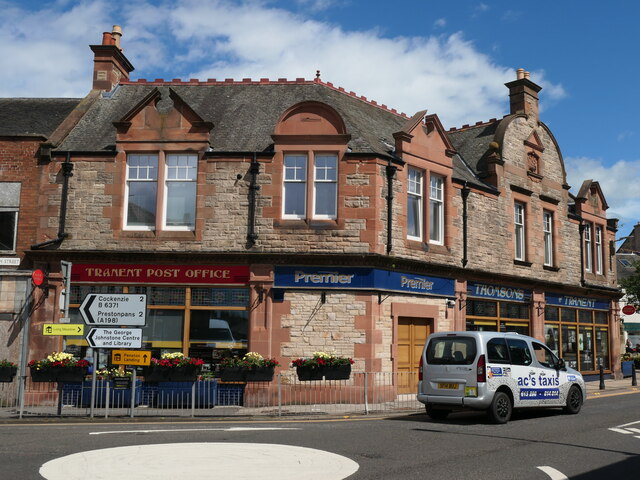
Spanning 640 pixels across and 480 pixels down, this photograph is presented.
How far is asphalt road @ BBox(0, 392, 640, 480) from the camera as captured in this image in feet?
26.7

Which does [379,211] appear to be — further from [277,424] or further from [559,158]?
[559,158]

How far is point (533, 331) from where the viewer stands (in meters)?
25.1


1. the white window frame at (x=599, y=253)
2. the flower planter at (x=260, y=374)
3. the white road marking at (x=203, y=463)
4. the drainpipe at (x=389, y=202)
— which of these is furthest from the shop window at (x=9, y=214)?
the white window frame at (x=599, y=253)

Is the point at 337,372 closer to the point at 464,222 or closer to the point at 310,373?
the point at 310,373

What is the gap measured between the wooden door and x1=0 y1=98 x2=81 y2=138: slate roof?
1190 cm

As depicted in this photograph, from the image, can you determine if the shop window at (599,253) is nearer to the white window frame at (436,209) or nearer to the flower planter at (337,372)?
the white window frame at (436,209)

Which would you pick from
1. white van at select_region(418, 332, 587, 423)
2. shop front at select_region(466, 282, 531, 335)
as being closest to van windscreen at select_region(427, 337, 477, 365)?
white van at select_region(418, 332, 587, 423)

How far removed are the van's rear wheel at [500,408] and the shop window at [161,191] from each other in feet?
32.1

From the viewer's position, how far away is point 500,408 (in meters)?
13.3

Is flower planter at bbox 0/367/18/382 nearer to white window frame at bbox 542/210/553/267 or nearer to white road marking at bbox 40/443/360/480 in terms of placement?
white road marking at bbox 40/443/360/480

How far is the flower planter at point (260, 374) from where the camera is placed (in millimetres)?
17203

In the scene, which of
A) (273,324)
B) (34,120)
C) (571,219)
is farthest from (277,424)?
(571,219)

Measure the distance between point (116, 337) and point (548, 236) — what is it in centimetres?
1814

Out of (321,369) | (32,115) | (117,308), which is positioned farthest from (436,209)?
(32,115)
